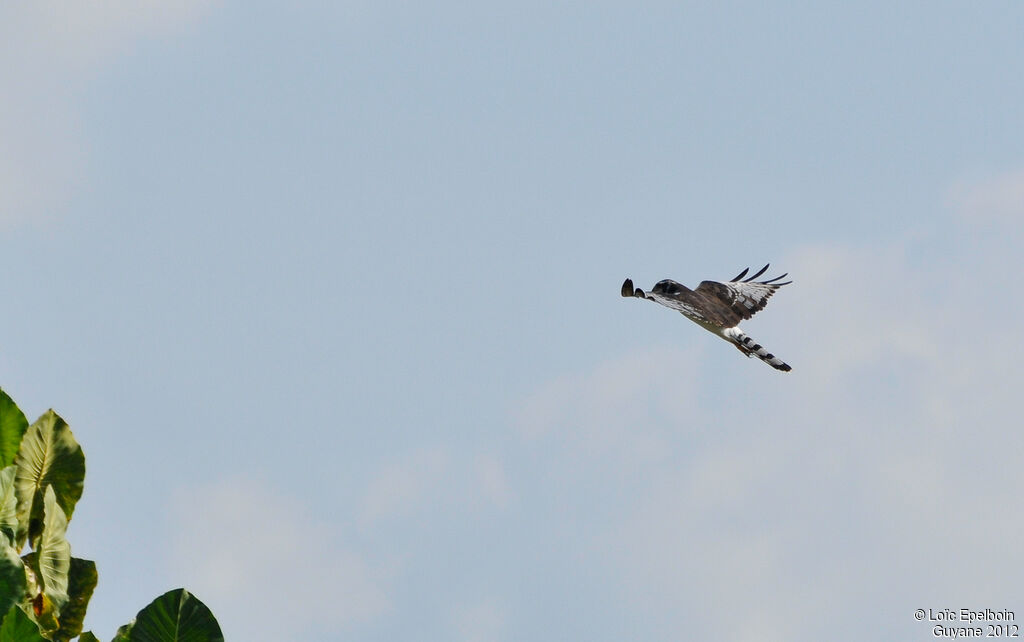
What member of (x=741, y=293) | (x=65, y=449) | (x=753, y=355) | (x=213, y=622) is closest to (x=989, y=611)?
(x=753, y=355)

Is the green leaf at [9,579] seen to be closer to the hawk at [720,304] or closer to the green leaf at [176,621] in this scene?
the green leaf at [176,621]

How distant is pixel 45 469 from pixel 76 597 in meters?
1.78

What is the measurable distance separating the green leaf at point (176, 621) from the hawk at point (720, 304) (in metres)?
12.9

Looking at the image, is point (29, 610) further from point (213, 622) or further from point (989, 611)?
point (989, 611)

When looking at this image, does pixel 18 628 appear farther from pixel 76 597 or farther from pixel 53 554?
pixel 76 597

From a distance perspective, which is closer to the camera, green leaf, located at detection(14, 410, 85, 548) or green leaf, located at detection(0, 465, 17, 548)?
green leaf, located at detection(0, 465, 17, 548)

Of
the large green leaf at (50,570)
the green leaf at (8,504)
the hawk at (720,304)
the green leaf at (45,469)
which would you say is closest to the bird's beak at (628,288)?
the hawk at (720,304)

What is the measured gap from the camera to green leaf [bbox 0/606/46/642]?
53.5 feet

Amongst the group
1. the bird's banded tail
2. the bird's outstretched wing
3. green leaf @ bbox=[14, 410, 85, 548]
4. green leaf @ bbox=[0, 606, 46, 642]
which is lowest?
green leaf @ bbox=[0, 606, 46, 642]

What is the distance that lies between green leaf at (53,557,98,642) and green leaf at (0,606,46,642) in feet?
7.86

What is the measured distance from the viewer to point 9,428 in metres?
18.5

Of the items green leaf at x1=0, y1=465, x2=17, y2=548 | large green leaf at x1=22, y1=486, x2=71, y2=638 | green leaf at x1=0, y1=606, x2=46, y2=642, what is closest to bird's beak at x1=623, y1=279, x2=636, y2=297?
large green leaf at x1=22, y1=486, x2=71, y2=638

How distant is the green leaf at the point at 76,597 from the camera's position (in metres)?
18.9

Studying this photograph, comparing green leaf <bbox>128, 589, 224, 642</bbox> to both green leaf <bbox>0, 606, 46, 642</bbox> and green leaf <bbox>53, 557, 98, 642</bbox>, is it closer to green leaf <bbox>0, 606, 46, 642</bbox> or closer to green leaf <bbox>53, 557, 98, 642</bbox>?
green leaf <bbox>53, 557, 98, 642</bbox>
